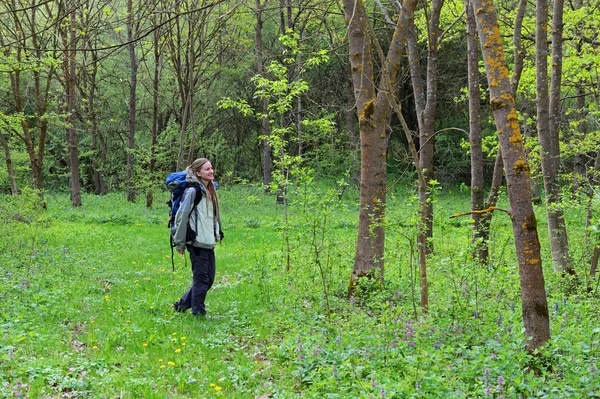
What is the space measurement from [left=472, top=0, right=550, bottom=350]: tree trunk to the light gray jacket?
390 cm

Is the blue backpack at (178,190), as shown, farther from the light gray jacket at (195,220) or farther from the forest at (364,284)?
the forest at (364,284)

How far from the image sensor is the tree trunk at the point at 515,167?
355 centimetres

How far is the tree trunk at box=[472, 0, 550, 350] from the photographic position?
11.6 ft

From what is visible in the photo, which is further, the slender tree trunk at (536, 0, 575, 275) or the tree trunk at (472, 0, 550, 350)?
the slender tree trunk at (536, 0, 575, 275)

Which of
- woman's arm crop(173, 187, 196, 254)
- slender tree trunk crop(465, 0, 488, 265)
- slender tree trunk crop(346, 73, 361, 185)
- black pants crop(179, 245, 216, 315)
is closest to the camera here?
woman's arm crop(173, 187, 196, 254)

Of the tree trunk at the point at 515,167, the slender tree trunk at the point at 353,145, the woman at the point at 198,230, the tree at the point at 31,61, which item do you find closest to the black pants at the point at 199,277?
the woman at the point at 198,230

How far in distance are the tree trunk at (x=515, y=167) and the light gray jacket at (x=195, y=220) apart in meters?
3.90

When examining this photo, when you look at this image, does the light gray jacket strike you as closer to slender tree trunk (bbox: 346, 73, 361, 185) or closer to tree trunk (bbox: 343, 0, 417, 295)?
tree trunk (bbox: 343, 0, 417, 295)

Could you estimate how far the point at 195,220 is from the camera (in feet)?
20.6

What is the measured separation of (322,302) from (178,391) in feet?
8.38

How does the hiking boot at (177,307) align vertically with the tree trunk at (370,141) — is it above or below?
below

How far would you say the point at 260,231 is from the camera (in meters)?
16.3

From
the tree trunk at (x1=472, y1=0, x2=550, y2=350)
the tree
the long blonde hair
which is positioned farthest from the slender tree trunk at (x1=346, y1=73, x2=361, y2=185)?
the tree trunk at (x1=472, y1=0, x2=550, y2=350)

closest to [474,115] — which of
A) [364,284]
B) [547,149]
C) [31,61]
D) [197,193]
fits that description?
[547,149]
